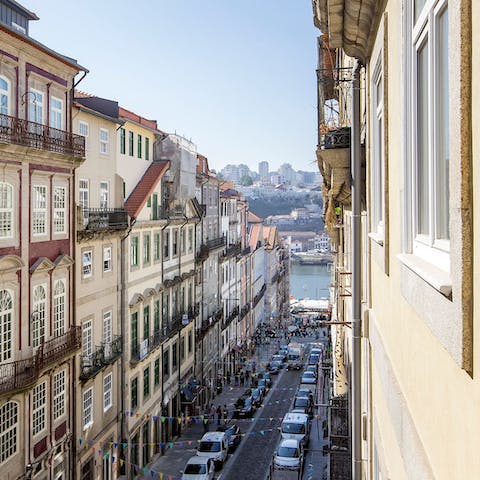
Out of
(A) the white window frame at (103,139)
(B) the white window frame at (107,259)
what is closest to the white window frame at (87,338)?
(B) the white window frame at (107,259)

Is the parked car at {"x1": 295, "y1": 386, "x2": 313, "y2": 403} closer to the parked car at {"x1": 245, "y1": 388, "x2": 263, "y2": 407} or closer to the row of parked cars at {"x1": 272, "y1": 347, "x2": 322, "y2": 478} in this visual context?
the row of parked cars at {"x1": 272, "y1": 347, "x2": 322, "y2": 478}

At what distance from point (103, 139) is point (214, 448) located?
621 inches

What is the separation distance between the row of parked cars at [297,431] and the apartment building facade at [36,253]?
10.3 metres

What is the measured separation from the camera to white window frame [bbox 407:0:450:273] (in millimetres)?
2760

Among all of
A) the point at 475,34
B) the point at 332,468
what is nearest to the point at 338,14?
the point at 475,34

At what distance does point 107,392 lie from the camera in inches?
1041

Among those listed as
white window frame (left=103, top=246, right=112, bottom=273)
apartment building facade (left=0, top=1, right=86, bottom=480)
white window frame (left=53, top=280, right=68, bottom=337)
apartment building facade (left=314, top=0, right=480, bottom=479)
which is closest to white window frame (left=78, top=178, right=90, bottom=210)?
apartment building facade (left=0, top=1, right=86, bottom=480)

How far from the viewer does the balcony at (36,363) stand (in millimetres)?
17562

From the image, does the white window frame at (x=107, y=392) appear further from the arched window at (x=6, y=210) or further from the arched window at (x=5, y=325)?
the arched window at (x=6, y=210)

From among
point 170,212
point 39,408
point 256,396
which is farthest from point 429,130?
point 256,396

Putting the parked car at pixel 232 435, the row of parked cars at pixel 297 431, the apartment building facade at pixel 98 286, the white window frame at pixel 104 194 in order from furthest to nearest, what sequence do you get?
the parked car at pixel 232 435 → the row of parked cars at pixel 297 431 → the white window frame at pixel 104 194 → the apartment building facade at pixel 98 286

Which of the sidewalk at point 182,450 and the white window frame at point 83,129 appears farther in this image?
the sidewalk at point 182,450

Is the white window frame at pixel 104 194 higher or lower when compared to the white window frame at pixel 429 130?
higher

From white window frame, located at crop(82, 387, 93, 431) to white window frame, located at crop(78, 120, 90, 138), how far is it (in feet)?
31.4
